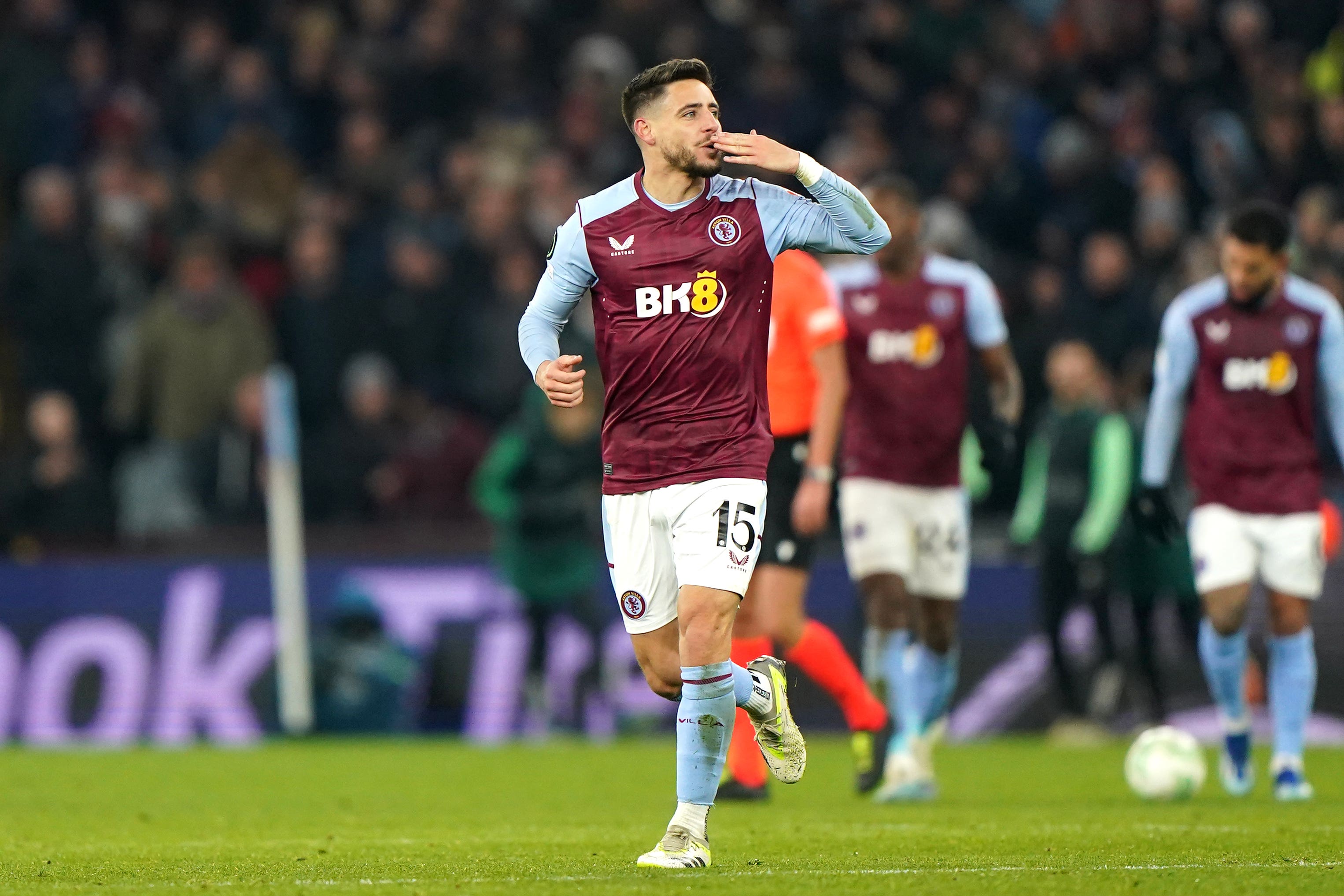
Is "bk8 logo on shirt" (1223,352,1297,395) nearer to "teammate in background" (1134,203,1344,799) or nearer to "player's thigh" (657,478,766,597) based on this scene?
"teammate in background" (1134,203,1344,799)

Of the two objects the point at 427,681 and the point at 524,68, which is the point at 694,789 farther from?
the point at 524,68

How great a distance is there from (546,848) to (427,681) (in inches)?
321

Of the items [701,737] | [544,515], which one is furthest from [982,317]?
[544,515]

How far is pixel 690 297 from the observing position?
683 cm

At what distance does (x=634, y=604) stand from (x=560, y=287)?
1.07 m

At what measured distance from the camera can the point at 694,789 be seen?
6.60 m

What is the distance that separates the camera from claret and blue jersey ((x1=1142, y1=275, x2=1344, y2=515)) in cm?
984

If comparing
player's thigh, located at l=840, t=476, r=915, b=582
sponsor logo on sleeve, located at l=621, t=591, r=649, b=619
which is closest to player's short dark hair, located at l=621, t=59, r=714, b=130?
sponsor logo on sleeve, located at l=621, t=591, r=649, b=619

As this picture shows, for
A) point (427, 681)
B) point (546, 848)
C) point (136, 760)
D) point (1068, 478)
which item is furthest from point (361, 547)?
point (546, 848)

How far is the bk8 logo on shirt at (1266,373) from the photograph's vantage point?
32.3ft

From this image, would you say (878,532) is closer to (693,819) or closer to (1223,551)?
(1223,551)

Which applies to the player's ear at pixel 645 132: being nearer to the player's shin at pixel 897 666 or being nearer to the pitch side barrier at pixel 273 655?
the player's shin at pixel 897 666

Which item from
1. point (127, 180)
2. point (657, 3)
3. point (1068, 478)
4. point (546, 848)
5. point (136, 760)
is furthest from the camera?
point (657, 3)

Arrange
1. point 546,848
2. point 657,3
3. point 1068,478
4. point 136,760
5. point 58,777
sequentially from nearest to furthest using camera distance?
point 546,848 < point 58,777 < point 136,760 < point 1068,478 < point 657,3
